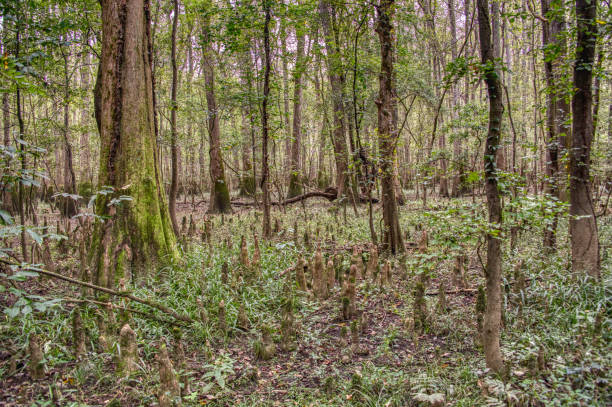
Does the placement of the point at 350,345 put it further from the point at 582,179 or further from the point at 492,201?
the point at 582,179

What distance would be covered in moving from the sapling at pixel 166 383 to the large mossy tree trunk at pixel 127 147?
2.14 meters

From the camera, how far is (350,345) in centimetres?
321

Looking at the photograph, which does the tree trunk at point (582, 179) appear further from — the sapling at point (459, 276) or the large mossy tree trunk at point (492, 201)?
the large mossy tree trunk at point (492, 201)

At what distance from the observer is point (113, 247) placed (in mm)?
4039

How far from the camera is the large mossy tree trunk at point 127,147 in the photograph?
4.18m

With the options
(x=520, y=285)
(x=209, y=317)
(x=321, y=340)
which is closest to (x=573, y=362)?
Result: (x=520, y=285)

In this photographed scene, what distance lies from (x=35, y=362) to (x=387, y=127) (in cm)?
516

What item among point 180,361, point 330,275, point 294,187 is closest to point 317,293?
point 330,275

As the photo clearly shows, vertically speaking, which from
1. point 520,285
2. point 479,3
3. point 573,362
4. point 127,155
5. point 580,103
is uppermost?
point 479,3

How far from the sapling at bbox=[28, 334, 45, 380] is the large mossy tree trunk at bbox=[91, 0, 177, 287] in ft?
4.94

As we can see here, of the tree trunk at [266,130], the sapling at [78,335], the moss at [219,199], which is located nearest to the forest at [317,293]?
the sapling at [78,335]

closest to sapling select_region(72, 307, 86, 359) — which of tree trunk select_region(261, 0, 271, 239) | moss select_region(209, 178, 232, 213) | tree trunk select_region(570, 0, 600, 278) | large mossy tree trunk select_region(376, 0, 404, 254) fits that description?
tree trunk select_region(261, 0, 271, 239)

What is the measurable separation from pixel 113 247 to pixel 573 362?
4.49 m

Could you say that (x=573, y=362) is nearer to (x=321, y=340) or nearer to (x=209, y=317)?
(x=321, y=340)
